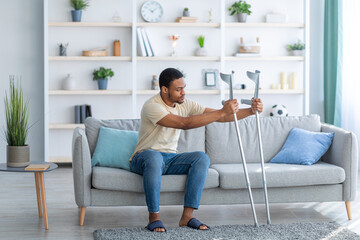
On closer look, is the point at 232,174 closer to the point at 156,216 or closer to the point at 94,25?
the point at 156,216

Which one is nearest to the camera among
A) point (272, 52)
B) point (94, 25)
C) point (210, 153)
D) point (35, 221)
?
point (35, 221)

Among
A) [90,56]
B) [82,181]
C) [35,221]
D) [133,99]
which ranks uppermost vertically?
[90,56]

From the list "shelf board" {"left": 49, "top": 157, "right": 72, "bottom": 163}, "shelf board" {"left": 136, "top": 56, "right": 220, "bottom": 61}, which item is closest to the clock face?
"shelf board" {"left": 136, "top": 56, "right": 220, "bottom": 61}

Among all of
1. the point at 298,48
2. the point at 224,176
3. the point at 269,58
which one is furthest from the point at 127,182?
the point at 298,48

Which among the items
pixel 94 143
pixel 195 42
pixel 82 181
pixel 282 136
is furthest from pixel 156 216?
pixel 195 42

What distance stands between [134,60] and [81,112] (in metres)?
0.85

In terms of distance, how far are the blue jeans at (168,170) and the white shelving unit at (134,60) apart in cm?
268

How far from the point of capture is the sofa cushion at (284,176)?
13.4 ft

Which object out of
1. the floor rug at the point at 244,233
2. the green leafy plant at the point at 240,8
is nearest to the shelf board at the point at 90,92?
the green leafy plant at the point at 240,8

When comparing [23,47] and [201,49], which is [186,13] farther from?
[23,47]

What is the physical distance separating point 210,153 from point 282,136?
589 millimetres

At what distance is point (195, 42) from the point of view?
6.97 m

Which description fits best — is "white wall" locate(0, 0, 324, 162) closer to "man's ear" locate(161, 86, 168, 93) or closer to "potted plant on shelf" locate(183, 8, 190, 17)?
"potted plant on shelf" locate(183, 8, 190, 17)

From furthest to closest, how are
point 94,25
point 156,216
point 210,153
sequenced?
point 94,25 < point 210,153 < point 156,216
